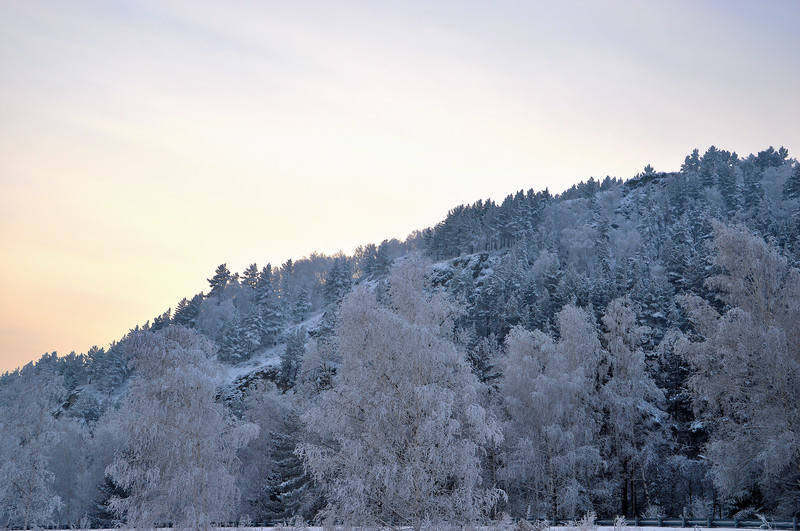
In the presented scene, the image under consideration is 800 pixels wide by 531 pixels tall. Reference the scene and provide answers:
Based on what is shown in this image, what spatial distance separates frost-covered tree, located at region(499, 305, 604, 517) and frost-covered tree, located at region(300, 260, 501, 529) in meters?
16.1

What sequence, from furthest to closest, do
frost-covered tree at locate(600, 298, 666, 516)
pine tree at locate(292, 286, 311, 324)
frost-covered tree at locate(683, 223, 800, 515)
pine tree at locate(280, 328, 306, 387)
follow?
pine tree at locate(292, 286, 311, 324) < pine tree at locate(280, 328, 306, 387) < frost-covered tree at locate(600, 298, 666, 516) < frost-covered tree at locate(683, 223, 800, 515)

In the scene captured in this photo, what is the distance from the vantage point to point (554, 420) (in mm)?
39875

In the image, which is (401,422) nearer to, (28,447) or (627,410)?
(627,410)

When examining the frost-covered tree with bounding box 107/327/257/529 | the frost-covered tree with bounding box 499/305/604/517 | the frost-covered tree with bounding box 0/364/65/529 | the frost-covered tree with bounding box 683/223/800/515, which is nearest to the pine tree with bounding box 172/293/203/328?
the frost-covered tree with bounding box 0/364/65/529

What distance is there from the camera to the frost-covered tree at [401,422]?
21.9 metres

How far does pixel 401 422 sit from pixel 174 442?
36.5ft

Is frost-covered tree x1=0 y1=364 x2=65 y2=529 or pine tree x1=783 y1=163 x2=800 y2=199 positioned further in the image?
pine tree x1=783 y1=163 x2=800 y2=199

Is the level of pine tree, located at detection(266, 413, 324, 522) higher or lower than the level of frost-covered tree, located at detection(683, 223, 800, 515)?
lower

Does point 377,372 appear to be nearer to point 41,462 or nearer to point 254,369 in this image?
point 41,462

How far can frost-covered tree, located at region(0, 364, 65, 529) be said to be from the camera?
36.7 metres

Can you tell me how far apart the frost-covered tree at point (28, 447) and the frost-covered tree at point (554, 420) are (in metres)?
30.4

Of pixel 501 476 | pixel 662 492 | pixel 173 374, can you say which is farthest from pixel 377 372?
pixel 662 492

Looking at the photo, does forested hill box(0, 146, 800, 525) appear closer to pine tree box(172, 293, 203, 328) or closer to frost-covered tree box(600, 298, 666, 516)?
frost-covered tree box(600, 298, 666, 516)

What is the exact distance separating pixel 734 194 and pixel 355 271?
116m
